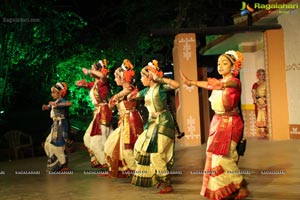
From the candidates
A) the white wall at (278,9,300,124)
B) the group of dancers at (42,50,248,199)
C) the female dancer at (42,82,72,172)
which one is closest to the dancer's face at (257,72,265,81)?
the white wall at (278,9,300,124)

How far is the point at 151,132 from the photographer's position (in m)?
6.91

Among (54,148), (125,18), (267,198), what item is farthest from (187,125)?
(125,18)

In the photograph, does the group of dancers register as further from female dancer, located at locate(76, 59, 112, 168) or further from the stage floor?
the stage floor

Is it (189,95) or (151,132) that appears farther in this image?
(189,95)

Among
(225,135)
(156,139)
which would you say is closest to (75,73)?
(156,139)

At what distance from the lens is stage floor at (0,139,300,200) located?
6.62 metres

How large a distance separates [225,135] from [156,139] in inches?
52.3

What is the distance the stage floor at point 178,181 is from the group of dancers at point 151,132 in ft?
0.91

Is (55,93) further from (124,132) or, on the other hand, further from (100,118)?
(124,132)

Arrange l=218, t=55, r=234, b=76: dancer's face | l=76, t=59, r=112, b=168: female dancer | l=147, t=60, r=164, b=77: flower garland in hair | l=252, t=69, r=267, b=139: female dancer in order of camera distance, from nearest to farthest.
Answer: l=218, t=55, r=234, b=76: dancer's face < l=147, t=60, r=164, b=77: flower garland in hair < l=76, t=59, r=112, b=168: female dancer < l=252, t=69, r=267, b=139: female dancer

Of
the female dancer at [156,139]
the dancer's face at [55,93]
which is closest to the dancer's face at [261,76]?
the dancer's face at [55,93]

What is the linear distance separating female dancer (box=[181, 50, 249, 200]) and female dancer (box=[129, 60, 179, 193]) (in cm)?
100

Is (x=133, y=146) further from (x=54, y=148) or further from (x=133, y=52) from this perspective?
(x=133, y=52)

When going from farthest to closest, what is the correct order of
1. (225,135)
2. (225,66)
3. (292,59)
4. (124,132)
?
(292,59) < (124,132) < (225,66) < (225,135)
